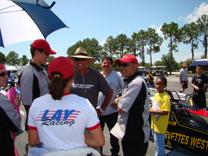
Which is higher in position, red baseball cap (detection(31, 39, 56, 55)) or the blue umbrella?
the blue umbrella

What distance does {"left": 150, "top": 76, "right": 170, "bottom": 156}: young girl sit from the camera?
5.25 meters

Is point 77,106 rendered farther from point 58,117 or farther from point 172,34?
point 172,34

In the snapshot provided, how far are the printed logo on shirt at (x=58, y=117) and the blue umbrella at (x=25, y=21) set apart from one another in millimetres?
2194

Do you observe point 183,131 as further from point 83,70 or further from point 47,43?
point 47,43

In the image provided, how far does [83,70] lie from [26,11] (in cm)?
111

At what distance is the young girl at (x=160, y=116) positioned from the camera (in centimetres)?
525

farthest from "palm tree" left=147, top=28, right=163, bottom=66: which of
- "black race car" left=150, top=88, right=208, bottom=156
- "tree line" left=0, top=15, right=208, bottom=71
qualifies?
"black race car" left=150, top=88, right=208, bottom=156

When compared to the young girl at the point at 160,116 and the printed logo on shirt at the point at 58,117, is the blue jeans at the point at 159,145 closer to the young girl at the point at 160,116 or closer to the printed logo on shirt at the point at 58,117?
the young girl at the point at 160,116

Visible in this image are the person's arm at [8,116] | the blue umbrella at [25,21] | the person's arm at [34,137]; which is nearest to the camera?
the person's arm at [34,137]

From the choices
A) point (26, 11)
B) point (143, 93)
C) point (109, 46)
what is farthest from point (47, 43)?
→ point (109, 46)

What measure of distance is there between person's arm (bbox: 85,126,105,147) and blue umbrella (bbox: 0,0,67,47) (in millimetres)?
2280

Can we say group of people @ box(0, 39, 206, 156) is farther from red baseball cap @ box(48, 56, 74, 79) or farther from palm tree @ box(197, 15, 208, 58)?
palm tree @ box(197, 15, 208, 58)

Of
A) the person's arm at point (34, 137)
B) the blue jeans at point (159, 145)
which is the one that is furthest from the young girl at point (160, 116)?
the person's arm at point (34, 137)

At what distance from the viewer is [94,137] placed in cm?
251
